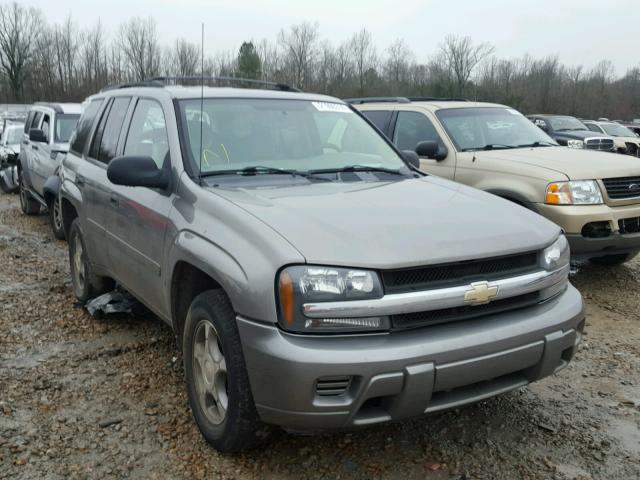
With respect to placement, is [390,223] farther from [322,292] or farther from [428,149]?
[428,149]

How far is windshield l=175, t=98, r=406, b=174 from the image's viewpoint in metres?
3.54

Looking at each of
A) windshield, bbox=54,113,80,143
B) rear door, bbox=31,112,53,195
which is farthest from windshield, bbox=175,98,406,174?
windshield, bbox=54,113,80,143

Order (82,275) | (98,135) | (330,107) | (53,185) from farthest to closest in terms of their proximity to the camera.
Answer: (53,185) < (82,275) < (98,135) < (330,107)

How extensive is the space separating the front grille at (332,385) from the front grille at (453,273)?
41 centimetres

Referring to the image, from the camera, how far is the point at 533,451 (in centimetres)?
304

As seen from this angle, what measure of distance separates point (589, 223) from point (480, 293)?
10.8 feet

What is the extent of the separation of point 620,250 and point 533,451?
3.24 m

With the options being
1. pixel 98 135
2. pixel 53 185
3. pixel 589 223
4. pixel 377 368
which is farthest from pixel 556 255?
pixel 53 185

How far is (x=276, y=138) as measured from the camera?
3.76 metres

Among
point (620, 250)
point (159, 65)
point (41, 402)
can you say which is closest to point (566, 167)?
point (620, 250)

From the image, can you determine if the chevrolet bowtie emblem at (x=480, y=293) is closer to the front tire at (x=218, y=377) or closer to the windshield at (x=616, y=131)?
the front tire at (x=218, y=377)

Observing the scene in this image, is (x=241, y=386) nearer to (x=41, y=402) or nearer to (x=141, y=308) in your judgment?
(x=41, y=402)

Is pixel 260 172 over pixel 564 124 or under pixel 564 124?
over

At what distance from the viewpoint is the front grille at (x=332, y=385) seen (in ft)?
7.75
